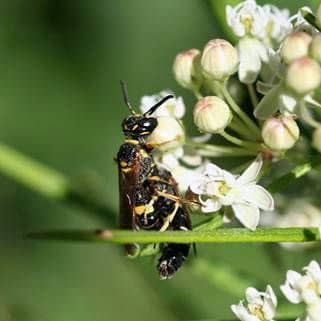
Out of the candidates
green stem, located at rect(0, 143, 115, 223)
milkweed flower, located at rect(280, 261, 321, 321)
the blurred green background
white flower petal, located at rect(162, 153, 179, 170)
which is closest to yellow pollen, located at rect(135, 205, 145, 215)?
white flower petal, located at rect(162, 153, 179, 170)

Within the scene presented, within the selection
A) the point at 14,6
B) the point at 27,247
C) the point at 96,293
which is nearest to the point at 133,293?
the point at 96,293

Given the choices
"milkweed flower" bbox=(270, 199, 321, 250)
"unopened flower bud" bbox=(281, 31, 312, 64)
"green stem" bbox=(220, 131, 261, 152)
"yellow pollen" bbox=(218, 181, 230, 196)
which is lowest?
"milkweed flower" bbox=(270, 199, 321, 250)

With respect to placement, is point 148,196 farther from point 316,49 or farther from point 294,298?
point 316,49

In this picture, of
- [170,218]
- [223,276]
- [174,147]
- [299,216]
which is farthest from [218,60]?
[223,276]

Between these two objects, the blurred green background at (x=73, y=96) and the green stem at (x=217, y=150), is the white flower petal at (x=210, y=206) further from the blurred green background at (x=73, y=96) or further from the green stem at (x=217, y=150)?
the blurred green background at (x=73, y=96)

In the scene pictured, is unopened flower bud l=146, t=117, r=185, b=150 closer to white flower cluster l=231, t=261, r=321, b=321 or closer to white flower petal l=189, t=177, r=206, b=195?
white flower petal l=189, t=177, r=206, b=195

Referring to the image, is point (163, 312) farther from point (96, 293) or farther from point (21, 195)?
point (21, 195)
